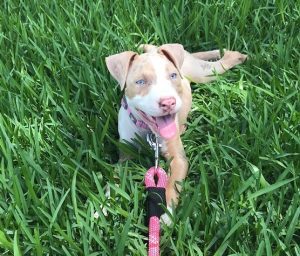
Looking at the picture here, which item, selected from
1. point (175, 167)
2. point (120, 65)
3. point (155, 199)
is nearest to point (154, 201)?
point (155, 199)

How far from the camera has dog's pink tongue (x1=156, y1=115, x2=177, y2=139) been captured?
9.85 feet

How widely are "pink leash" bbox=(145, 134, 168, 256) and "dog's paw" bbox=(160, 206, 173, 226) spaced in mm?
23

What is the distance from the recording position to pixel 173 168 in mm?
3076

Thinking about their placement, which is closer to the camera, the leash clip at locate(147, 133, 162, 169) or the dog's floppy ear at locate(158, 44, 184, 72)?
the leash clip at locate(147, 133, 162, 169)

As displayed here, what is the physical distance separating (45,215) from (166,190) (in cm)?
62

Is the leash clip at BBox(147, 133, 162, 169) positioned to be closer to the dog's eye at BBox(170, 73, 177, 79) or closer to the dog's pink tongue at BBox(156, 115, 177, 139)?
the dog's pink tongue at BBox(156, 115, 177, 139)

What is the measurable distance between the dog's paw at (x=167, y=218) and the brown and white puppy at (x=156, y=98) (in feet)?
0.19

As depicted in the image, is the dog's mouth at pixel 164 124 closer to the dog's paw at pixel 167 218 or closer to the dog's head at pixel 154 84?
Answer: the dog's head at pixel 154 84

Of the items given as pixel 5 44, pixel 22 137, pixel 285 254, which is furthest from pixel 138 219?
pixel 5 44

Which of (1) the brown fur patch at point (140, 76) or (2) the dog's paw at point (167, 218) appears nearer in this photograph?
(2) the dog's paw at point (167, 218)

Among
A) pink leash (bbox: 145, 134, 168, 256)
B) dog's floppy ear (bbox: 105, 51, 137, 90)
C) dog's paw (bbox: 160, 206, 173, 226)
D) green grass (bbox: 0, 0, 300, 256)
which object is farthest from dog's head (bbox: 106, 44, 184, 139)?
dog's paw (bbox: 160, 206, 173, 226)

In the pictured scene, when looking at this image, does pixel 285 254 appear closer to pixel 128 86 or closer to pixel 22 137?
pixel 128 86

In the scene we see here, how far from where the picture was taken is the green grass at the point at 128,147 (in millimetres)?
2631

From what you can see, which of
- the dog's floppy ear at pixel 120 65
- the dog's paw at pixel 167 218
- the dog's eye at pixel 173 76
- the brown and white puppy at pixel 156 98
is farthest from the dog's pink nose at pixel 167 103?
the dog's paw at pixel 167 218
